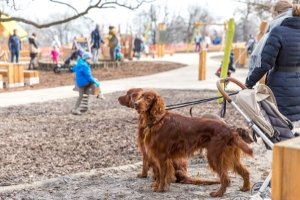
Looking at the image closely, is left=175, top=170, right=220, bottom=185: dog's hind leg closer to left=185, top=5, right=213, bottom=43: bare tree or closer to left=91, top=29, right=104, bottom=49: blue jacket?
left=91, top=29, right=104, bottom=49: blue jacket

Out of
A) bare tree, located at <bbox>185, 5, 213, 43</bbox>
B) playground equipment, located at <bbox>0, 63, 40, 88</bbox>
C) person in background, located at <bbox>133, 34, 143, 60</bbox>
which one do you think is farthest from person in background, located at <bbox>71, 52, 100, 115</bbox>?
bare tree, located at <bbox>185, 5, 213, 43</bbox>

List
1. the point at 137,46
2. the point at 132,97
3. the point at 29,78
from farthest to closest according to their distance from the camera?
the point at 137,46, the point at 29,78, the point at 132,97

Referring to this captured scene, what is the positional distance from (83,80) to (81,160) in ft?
13.7

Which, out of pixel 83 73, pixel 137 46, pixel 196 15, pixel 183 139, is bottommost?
pixel 183 139

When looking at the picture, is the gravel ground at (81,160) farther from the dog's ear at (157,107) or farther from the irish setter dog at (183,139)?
the dog's ear at (157,107)

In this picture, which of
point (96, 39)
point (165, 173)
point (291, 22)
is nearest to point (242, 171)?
point (165, 173)

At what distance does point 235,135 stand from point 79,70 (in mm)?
6255

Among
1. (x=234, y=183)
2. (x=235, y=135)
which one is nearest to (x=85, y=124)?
(x=234, y=183)

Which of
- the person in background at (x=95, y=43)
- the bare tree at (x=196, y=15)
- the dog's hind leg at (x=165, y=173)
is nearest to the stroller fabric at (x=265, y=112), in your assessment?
the dog's hind leg at (x=165, y=173)

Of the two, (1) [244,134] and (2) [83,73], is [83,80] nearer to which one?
(2) [83,73]

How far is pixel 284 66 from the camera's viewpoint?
16.5 ft

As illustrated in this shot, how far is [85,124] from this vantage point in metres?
9.73

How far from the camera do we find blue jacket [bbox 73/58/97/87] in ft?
35.3

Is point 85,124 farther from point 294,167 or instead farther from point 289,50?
point 294,167
